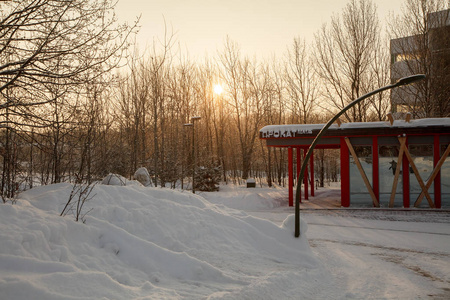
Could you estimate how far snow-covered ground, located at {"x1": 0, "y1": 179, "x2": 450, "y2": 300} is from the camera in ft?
17.0

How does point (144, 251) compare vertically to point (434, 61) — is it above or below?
below

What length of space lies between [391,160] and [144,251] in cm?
1541

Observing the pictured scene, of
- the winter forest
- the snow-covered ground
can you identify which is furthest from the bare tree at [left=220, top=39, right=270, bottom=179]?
the snow-covered ground

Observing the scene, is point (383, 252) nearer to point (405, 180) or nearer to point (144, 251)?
point (144, 251)

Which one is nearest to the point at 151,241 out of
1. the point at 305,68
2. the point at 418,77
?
the point at 418,77

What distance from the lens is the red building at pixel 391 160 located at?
17797mm

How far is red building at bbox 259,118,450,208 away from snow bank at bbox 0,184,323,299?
983 cm

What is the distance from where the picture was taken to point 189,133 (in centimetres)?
3684

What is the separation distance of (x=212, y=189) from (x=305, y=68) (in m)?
14.5

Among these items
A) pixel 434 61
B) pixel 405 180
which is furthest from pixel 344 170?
pixel 434 61

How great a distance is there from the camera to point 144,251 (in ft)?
22.6

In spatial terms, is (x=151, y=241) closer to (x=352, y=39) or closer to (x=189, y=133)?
(x=352, y=39)

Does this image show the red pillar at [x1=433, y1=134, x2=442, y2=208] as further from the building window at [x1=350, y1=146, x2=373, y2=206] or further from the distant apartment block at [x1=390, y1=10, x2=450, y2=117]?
the distant apartment block at [x1=390, y1=10, x2=450, y2=117]

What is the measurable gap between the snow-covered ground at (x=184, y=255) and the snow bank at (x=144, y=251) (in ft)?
0.06
